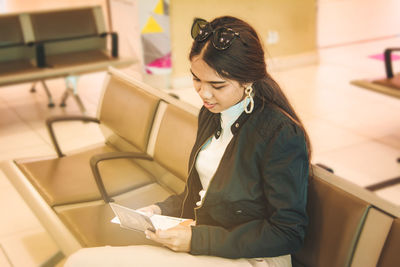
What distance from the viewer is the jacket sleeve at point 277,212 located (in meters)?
1.42

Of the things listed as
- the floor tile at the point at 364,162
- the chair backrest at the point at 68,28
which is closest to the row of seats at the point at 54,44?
the chair backrest at the point at 68,28

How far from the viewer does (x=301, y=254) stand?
165 centimetres

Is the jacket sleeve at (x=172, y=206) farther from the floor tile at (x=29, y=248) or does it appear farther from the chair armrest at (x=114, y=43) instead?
the chair armrest at (x=114, y=43)

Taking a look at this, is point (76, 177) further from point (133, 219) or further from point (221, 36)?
point (221, 36)

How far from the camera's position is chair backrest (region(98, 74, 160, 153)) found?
257cm

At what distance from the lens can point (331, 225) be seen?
1492mm

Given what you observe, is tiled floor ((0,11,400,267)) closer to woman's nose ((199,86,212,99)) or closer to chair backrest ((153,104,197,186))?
chair backrest ((153,104,197,186))

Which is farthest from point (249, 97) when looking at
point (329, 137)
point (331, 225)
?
point (329, 137)

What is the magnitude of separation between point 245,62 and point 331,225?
617 mm

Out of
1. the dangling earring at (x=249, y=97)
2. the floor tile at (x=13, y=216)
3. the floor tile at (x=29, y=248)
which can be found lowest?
the floor tile at (x=13, y=216)

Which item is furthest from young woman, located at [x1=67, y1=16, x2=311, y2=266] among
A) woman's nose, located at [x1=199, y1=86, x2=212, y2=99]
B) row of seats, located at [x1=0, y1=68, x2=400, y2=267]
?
row of seats, located at [x1=0, y1=68, x2=400, y2=267]

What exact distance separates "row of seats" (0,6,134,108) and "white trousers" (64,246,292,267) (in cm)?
329

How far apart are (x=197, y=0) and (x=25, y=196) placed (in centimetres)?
400

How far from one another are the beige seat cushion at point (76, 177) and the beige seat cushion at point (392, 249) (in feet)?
4.94
